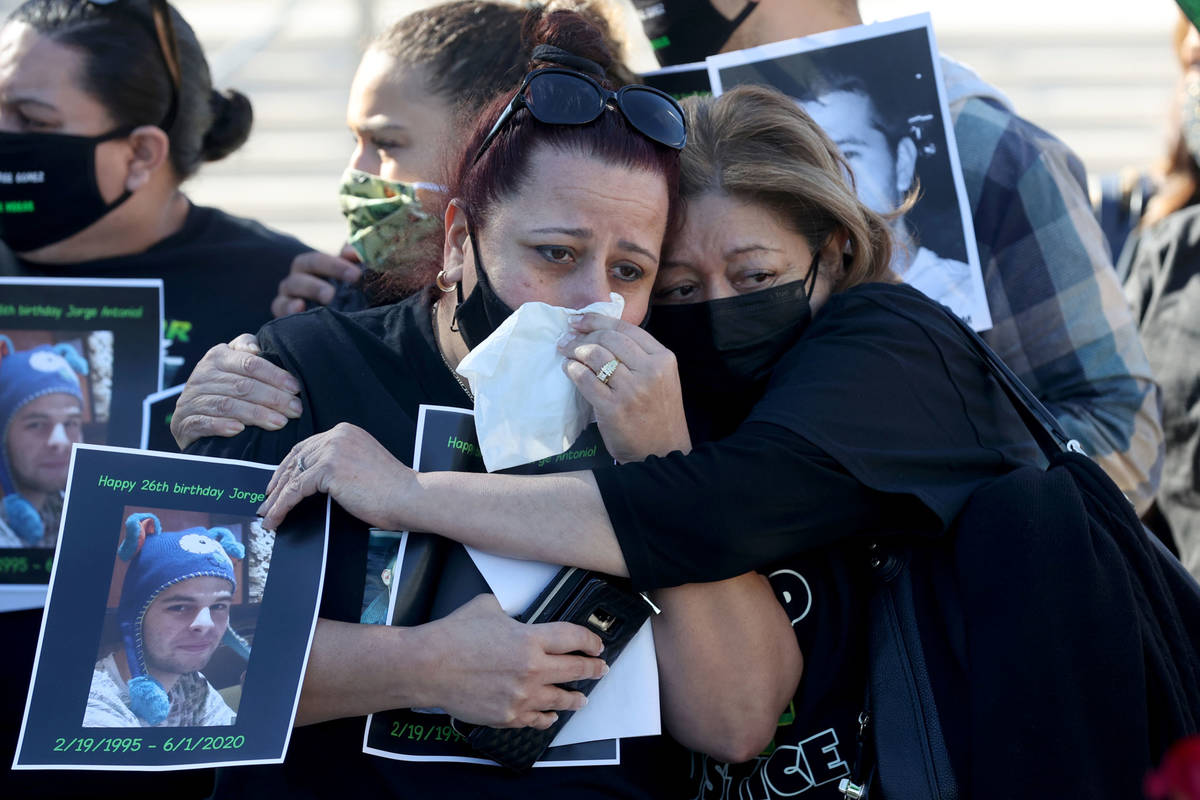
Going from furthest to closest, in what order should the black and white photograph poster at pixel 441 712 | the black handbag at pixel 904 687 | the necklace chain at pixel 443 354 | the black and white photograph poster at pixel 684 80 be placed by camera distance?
the black and white photograph poster at pixel 684 80 → the necklace chain at pixel 443 354 → the black and white photograph poster at pixel 441 712 → the black handbag at pixel 904 687

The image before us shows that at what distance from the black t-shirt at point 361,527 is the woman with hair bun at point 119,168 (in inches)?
38.4

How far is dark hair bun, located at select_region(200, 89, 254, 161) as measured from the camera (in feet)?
12.1

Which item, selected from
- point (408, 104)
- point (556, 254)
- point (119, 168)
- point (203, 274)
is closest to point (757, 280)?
point (556, 254)

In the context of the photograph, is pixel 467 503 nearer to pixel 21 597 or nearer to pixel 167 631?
pixel 167 631

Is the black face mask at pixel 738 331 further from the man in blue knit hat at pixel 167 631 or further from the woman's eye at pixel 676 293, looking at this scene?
the man in blue knit hat at pixel 167 631

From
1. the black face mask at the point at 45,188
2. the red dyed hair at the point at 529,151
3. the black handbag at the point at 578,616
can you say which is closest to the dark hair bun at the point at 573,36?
the red dyed hair at the point at 529,151

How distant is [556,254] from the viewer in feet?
7.00

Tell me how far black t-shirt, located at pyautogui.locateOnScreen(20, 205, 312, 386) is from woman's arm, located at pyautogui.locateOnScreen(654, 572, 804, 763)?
165cm

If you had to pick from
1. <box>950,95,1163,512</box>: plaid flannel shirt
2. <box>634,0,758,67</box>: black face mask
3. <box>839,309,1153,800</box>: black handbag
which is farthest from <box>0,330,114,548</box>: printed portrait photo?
<box>950,95,1163,512</box>: plaid flannel shirt

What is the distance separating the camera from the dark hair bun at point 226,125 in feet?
12.1

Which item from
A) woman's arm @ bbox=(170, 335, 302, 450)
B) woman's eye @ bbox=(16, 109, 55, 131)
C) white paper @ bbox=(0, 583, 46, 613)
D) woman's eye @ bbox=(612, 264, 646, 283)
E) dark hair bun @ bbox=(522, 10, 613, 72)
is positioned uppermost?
dark hair bun @ bbox=(522, 10, 613, 72)

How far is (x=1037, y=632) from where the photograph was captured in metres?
1.83

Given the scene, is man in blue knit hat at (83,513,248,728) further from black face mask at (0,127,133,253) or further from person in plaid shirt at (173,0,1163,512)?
person in plaid shirt at (173,0,1163,512)

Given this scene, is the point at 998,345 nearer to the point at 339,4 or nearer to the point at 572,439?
the point at 572,439
